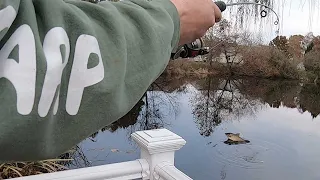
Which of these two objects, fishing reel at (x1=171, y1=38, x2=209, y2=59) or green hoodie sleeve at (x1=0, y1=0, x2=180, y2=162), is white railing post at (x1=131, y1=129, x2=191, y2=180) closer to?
fishing reel at (x1=171, y1=38, x2=209, y2=59)

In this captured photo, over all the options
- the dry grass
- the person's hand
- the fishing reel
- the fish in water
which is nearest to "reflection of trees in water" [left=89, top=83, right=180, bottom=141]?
the fish in water

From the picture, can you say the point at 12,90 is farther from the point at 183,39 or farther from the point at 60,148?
the point at 183,39

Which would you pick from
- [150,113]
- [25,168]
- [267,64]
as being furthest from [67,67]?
[267,64]

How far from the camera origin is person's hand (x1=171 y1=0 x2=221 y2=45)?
0.48 metres

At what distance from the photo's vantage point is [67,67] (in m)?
0.37

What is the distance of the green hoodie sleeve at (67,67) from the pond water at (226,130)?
360 cm

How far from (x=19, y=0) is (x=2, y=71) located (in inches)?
2.8

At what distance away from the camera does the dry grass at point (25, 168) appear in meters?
2.71

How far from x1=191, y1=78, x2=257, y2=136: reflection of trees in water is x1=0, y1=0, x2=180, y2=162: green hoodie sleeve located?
315 inches

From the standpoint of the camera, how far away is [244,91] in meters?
14.2

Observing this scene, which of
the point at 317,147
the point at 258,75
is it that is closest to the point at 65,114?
the point at 317,147

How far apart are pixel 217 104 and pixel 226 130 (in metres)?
2.88

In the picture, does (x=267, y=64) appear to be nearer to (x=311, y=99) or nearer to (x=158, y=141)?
(x=311, y=99)

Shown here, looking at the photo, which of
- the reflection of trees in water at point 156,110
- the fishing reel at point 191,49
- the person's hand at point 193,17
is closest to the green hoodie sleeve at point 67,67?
the person's hand at point 193,17
